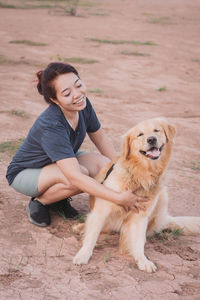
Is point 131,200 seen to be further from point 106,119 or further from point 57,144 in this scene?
point 106,119

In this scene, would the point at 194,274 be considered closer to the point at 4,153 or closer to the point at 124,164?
the point at 124,164

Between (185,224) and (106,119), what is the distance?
3.52 meters

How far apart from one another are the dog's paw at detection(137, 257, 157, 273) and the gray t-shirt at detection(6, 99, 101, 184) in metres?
0.96

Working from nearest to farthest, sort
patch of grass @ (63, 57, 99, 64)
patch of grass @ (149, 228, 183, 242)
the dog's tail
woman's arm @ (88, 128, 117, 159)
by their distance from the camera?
1. patch of grass @ (149, 228, 183, 242)
2. the dog's tail
3. woman's arm @ (88, 128, 117, 159)
4. patch of grass @ (63, 57, 99, 64)

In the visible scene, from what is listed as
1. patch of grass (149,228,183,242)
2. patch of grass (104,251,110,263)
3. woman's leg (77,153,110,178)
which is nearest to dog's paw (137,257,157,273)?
patch of grass (104,251,110,263)

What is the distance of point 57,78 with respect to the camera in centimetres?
322

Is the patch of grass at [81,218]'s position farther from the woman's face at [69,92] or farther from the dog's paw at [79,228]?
the woman's face at [69,92]

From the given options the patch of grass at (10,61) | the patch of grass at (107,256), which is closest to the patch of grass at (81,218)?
the patch of grass at (107,256)

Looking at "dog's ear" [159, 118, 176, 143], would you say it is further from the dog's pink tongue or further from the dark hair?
the dark hair

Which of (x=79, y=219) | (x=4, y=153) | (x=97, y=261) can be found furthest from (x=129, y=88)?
(x=97, y=261)

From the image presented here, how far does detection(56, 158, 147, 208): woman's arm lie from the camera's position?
3.09 meters

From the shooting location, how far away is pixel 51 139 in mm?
3168

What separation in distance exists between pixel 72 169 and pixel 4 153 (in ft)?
7.21

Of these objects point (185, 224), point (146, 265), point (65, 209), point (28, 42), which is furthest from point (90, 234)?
point (28, 42)
